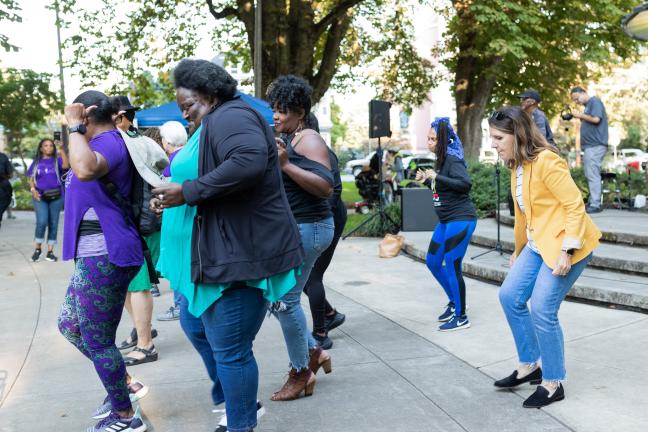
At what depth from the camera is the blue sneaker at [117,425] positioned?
3699mm

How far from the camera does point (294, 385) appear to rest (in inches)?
168

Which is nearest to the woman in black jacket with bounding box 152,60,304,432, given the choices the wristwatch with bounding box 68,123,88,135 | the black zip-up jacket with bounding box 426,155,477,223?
the wristwatch with bounding box 68,123,88,135

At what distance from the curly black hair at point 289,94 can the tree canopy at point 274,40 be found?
1131 cm

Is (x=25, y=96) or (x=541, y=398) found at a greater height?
(x=25, y=96)

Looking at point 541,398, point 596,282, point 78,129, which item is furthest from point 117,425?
point 596,282

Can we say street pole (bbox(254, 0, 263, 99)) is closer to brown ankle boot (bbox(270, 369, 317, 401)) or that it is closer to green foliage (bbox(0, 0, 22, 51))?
green foliage (bbox(0, 0, 22, 51))

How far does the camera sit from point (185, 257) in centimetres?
317

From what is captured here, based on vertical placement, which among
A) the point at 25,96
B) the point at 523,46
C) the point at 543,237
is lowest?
the point at 543,237

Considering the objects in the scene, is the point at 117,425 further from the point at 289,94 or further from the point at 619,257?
the point at 619,257

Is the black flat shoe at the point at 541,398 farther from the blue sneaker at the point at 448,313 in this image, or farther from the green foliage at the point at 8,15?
the green foliage at the point at 8,15

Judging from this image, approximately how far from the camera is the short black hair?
3648 mm

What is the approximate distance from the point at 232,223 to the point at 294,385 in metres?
1.59

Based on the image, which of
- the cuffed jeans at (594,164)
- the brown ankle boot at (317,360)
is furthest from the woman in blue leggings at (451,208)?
the cuffed jeans at (594,164)

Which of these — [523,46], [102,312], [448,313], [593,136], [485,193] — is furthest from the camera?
[523,46]
